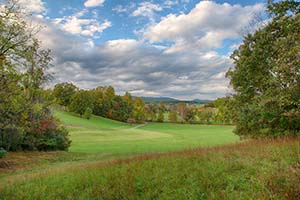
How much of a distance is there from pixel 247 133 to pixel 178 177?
47.6 ft

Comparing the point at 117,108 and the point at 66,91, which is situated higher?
the point at 66,91

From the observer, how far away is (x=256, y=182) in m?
4.80

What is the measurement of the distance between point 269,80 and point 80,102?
77.3m

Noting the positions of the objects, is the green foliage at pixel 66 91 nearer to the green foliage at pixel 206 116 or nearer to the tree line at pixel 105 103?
the tree line at pixel 105 103

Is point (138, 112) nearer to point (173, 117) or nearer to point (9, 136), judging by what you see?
point (173, 117)

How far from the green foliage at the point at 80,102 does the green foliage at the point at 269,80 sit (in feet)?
233

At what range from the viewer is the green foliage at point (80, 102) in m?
81.2

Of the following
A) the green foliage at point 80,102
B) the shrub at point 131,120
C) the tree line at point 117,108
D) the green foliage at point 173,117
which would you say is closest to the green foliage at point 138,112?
the tree line at point 117,108

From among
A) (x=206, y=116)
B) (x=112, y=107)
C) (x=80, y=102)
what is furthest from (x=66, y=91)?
(x=206, y=116)

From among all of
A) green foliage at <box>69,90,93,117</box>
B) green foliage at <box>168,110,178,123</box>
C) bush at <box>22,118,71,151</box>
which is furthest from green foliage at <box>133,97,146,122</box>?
bush at <box>22,118,71,151</box>

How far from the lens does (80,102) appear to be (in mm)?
82500

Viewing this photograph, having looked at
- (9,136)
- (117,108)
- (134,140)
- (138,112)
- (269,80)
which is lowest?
(134,140)

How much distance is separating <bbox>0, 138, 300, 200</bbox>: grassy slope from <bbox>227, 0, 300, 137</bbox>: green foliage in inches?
192

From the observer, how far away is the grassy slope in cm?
465
